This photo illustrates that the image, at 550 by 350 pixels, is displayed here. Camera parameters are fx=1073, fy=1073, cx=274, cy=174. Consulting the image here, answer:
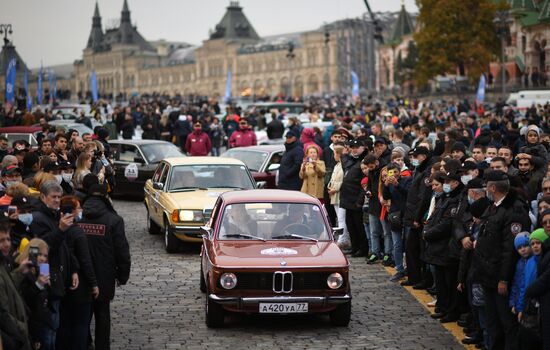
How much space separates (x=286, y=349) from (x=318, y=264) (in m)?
1.11

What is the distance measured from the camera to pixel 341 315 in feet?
40.2

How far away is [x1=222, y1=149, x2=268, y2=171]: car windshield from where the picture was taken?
23.6 meters

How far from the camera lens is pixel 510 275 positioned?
10258mm

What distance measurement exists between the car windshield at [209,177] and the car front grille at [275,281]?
6.67 m

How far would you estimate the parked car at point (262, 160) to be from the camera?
23.2 meters

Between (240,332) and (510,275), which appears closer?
(510,275)

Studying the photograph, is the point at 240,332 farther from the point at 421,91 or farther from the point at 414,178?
the point at 421,91

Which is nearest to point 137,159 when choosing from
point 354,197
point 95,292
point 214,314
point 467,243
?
point 354,197

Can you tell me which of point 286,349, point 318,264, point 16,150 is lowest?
point 286,349

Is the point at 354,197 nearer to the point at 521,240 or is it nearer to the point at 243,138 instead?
the point at 521,240

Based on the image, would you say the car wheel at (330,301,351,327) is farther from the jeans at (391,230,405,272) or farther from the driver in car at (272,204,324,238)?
the jeans at (391,230,405,272)

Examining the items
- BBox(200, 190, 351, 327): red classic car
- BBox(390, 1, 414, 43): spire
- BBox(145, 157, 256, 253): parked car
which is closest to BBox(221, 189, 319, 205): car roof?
BBox(200, 190, 351, 327): red classic car

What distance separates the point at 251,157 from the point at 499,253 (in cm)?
1377

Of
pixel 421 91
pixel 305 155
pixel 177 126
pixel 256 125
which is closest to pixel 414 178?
pixel 305 155
